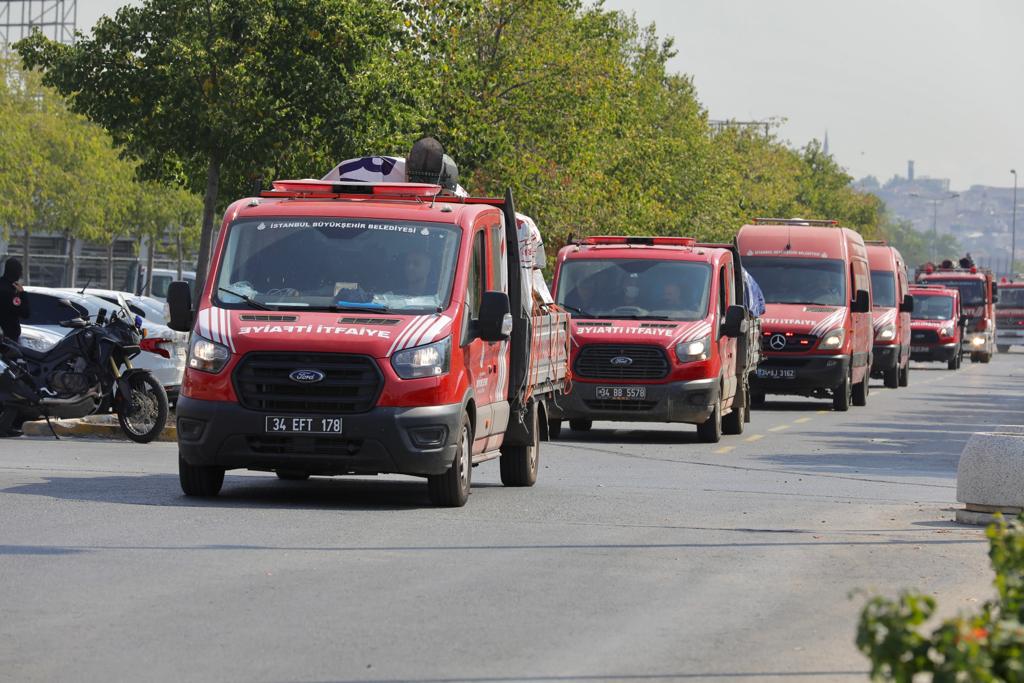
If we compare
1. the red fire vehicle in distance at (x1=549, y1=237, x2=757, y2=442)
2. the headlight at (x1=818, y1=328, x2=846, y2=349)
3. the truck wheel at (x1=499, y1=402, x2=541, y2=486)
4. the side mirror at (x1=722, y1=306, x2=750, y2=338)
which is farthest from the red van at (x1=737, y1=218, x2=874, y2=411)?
the truck wheel at (x1=499, y1=402, x2=541, y2=486)

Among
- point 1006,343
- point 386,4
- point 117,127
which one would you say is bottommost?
point 1006,343

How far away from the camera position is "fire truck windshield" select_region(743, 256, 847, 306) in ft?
101

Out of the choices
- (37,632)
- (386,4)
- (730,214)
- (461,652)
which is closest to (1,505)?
(37,632)

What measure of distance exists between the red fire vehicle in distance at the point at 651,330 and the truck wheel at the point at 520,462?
5.45 m

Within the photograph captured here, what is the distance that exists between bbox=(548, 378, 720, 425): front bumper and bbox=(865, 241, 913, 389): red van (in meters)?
17.2

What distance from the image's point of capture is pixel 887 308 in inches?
1549

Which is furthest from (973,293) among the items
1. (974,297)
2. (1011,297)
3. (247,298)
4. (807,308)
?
(247,298)

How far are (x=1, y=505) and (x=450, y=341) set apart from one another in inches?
120

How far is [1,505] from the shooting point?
12773 mm

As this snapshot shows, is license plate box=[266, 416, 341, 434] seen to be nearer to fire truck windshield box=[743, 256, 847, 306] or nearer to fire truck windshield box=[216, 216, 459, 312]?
fire truck windshield box=[216, 216, 459, 312]

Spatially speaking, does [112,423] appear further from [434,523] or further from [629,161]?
[629,161]

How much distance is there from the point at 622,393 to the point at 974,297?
46517 mm

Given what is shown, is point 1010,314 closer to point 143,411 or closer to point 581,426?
point 581,426

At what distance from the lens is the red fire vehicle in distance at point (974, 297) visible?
217 ft
